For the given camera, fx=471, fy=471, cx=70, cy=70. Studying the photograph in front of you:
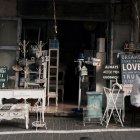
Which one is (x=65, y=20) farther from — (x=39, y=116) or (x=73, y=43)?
(x=39, y=116)

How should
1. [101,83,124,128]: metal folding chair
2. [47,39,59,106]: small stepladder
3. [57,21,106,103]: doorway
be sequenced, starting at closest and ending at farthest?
1. [101,83,124,128]: metal folding chair
2. [47,39,59,106]: small stepladder
3. [57,21,106,103]: doorway

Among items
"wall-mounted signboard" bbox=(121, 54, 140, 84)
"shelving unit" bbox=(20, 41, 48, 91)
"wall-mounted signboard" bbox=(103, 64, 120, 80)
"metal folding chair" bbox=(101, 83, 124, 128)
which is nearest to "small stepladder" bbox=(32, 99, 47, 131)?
"shelving unit" bbox=(20, 41, 48, 91)

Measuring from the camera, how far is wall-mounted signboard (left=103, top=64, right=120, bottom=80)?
13539 millimetres

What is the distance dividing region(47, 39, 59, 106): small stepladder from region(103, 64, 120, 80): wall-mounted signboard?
1700 mm

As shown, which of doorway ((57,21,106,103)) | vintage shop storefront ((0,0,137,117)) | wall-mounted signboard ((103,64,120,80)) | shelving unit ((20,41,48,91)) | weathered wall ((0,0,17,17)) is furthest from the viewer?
doorway ((57,21,106,103))

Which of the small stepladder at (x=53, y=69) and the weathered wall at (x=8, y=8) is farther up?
the weathered wall at (x=8, y=8)

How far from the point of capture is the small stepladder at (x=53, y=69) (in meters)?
14.4

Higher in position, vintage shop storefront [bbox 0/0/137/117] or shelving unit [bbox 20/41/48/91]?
vintage shop storefront [bbox 0/0/137/117]

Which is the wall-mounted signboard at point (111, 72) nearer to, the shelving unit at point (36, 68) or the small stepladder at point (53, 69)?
the small stepladder at point (53, 69)

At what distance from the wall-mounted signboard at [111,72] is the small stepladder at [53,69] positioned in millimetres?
1700

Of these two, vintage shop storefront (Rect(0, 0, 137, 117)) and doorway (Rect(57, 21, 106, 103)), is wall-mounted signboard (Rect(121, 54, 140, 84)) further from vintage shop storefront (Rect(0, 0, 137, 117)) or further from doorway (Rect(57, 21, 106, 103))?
doorway (Rect(57, 21, 106, 103))

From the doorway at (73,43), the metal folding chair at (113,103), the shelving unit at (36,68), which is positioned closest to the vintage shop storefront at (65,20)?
the shelving unit at (36,68)

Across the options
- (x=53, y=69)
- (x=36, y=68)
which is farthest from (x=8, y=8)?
(x=53, y=69)

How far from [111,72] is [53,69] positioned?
200 centimetres
